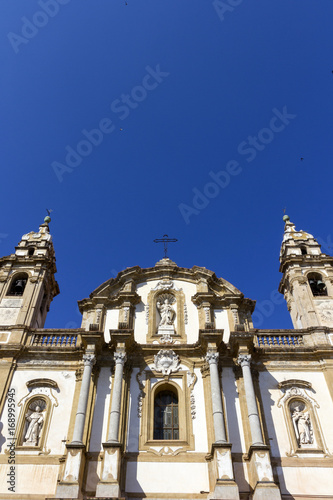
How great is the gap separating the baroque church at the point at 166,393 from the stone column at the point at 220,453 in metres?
0.05

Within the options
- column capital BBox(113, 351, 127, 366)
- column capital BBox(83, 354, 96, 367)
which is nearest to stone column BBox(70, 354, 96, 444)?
column capital BBox(83, 354, 96, 367)

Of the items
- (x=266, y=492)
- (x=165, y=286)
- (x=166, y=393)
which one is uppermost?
(x=165, y=286)

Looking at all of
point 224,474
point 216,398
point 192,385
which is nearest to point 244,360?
point 216,398

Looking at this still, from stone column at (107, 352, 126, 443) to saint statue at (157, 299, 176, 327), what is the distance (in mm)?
3270

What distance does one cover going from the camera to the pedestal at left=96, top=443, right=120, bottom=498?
52.4ft

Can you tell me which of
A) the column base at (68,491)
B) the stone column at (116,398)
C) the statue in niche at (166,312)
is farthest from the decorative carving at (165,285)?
the column base at (68,491)

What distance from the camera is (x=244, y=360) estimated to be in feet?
64.6

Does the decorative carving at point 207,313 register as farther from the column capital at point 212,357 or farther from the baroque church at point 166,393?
the column capital at point 212,357

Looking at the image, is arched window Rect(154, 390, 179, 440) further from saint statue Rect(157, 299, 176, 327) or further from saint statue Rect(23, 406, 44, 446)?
saint statue Rect(23, 406, 44, 446)

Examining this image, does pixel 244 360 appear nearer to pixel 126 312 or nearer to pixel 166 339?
pixel 166 339

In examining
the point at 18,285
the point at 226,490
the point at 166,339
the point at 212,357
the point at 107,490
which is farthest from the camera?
the point at 18,285

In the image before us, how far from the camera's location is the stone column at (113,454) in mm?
16062

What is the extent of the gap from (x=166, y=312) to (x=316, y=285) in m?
8.68

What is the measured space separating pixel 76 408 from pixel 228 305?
28.9ft
